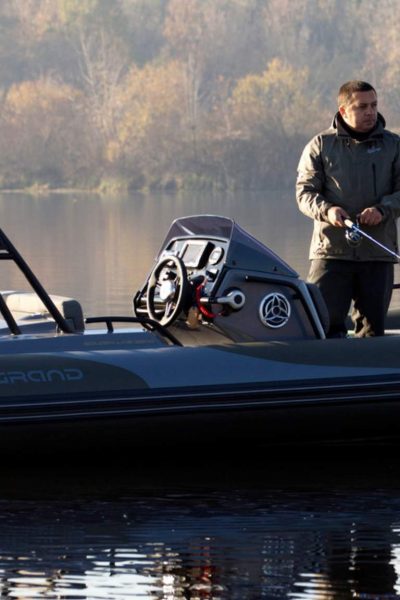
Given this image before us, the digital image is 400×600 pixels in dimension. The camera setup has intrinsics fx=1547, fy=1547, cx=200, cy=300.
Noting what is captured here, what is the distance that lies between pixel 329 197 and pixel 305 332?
0.60m

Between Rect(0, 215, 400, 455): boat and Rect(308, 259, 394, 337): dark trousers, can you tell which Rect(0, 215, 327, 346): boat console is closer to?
Rect(0, 215, 400, 455): boat

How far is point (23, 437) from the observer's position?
5.61 meters

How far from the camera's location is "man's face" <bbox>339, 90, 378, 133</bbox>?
6.27 metres

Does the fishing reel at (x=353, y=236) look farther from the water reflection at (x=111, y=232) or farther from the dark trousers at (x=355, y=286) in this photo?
the water reflection at (x=111, y=232)

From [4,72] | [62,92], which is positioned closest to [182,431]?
[62,92]

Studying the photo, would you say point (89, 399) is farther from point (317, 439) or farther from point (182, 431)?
point (317, 439)

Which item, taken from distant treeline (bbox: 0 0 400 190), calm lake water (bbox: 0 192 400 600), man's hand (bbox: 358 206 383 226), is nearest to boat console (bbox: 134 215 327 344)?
man's hand (bbox: 358 206 383 226)

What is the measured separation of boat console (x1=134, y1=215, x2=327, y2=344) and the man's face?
650 mm

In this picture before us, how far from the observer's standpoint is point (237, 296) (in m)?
6.12

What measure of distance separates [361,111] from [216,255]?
33.0 inches

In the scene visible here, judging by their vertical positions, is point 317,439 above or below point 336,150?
below

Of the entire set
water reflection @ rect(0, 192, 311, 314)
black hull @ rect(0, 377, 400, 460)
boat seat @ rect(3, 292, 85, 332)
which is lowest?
water reflection @ rect(0, 192, 311, 314)

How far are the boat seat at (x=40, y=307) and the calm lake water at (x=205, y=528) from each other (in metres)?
0.57

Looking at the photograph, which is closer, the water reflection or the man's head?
the man's head
